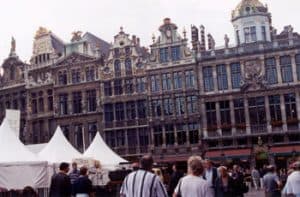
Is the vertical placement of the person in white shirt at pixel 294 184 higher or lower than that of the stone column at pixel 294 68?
lower

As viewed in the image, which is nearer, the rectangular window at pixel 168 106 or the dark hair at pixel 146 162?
the dark hair at pixel 146 162

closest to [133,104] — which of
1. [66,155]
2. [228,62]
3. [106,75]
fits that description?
[106,75]

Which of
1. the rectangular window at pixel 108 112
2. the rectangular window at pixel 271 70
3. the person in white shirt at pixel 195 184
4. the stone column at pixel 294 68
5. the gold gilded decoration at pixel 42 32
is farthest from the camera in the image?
the gold gilded decoration at pixel 42 32

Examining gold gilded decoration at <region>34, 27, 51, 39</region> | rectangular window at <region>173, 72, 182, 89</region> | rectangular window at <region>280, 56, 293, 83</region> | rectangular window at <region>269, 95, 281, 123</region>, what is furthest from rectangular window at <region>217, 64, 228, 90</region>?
gold gilded decoration at <region>34, 27, 51, 39</region>

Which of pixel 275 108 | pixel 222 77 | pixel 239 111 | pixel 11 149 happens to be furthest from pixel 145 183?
pixel 222 77

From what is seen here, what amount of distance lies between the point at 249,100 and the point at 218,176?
78.6 feet

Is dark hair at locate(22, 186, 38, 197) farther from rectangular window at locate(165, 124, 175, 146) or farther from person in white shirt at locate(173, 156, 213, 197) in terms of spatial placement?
rectangular window at locate(165, 124, 175, 146)

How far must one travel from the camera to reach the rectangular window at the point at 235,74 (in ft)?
108

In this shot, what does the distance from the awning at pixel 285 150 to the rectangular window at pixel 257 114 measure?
148cm

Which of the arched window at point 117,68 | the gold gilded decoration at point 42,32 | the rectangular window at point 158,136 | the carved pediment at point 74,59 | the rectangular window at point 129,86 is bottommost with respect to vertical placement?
the rectangular window at point 158,136

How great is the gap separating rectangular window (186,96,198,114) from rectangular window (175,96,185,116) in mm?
369

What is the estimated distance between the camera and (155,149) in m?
34.3

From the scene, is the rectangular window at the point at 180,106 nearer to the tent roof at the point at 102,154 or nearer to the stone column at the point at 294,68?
the stone column at the point at 294,68

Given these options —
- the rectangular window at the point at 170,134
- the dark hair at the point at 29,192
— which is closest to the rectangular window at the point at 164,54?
the rectangular window at the point at 170,134
